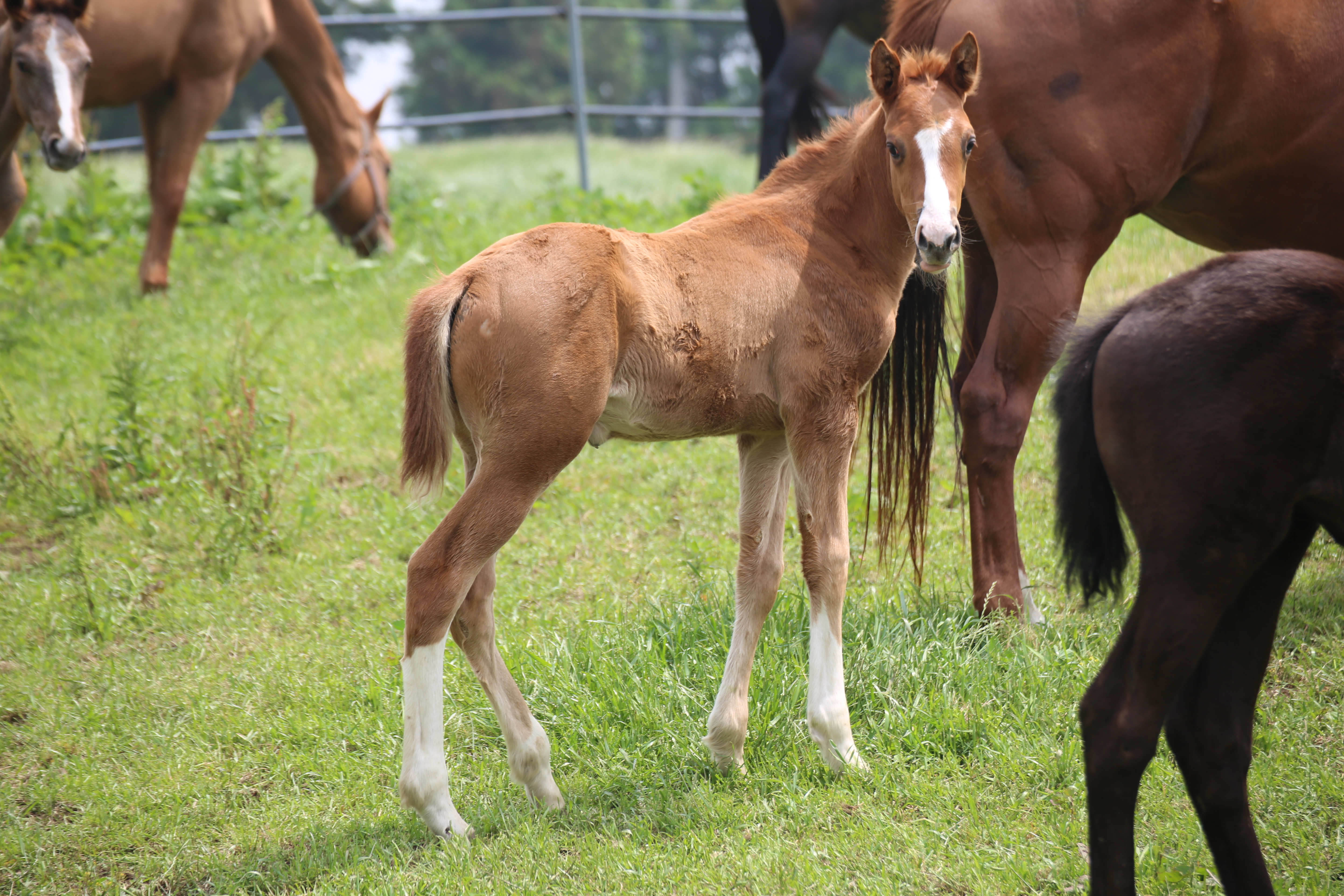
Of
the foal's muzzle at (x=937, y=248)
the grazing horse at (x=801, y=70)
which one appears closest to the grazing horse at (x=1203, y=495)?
the foal's muzzle at (x=937, y=248)

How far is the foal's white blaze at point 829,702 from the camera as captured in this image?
3.19m

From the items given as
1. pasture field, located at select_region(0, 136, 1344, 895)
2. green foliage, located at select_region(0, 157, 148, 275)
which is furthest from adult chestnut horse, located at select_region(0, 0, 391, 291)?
pasture field, located at select_region(0, 136, 1344, 895)

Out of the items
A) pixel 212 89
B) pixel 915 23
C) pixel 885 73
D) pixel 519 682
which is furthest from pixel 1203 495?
pixel 212 89

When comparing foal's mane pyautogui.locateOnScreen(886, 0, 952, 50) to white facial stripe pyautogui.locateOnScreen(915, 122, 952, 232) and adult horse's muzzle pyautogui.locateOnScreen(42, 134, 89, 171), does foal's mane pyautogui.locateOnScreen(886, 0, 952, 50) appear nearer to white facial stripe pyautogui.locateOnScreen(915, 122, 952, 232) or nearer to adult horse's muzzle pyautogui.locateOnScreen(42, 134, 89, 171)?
white facial stripe pyautogui.locateOnScreen(915, 122, 952, 232)

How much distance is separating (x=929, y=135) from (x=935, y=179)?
0.48ft

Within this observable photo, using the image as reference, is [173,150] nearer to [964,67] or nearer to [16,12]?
[16,12]

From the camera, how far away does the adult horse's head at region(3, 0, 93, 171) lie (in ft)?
20.7

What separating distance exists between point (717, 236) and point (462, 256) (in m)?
5.44

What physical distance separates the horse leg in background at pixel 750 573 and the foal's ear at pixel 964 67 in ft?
3.83

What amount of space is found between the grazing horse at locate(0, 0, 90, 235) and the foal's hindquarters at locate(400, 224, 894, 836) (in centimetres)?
468

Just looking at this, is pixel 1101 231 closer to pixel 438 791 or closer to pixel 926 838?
pixel 926 838

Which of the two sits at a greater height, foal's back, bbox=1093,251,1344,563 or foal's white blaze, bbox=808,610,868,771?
foal's back, bbox=1093,251,1344,563

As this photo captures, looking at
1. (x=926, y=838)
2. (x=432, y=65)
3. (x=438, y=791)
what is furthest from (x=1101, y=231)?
(x=432, y=65)

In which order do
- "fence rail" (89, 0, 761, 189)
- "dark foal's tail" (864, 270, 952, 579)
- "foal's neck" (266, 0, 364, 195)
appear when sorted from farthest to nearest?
"fence rail" (89, 0, 761, 189), "foal's neck" (266, 0, 364, 195), "dark foal's tail" (864, 270, 952, 579)
